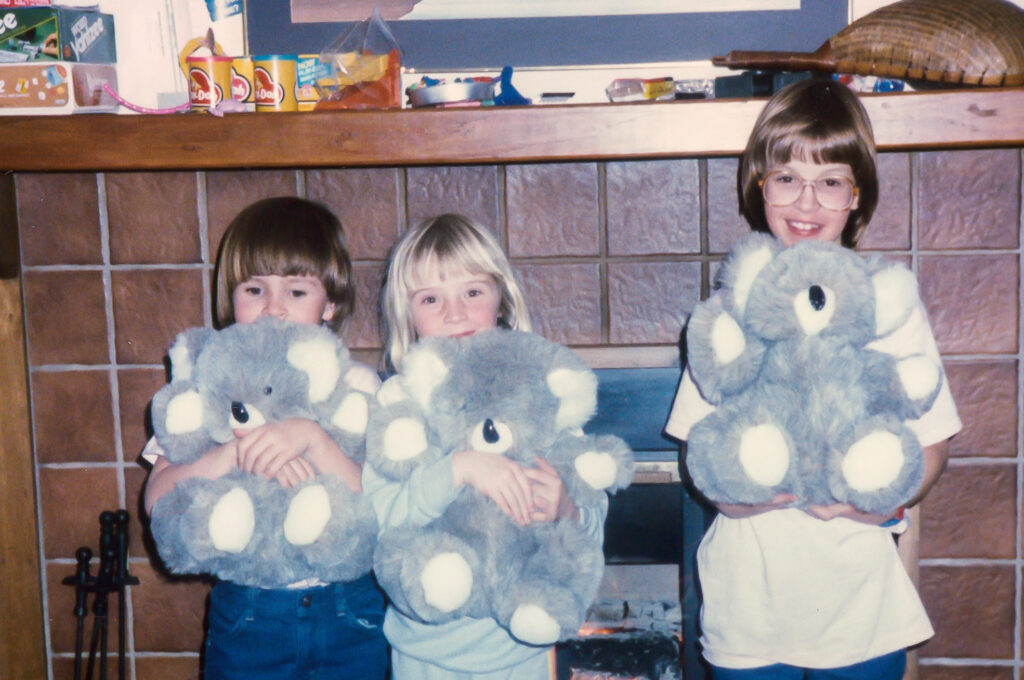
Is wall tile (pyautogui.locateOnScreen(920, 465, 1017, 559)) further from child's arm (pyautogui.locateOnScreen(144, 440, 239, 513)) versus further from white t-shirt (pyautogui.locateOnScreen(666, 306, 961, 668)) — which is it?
child's arm (pyautogui.locateOnScreen(144, 440, 239, 513))

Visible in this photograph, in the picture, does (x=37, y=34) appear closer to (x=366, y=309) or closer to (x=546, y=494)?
(x=366, y=309)

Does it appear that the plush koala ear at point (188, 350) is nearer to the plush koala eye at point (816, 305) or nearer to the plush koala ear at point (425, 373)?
the plush koala ear at point (425, 373)

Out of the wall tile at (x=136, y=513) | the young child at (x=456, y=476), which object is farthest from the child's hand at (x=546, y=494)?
the wall tile at (x=136, y=513)

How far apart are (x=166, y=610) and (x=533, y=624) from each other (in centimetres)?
99

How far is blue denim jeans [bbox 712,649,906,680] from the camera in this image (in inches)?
48.9

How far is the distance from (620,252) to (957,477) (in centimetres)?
76

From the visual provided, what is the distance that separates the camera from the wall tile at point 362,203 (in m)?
1.61

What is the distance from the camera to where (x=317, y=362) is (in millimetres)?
1227

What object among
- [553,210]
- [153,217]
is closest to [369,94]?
[553,210]

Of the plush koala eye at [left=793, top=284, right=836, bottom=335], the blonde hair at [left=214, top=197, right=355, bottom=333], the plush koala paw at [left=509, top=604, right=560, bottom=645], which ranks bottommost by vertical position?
the plush koala paw at [left=509, top=604, right=560, bottom=645]

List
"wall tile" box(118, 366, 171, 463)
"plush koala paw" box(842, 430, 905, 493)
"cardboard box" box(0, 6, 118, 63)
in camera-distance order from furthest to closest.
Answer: "wall tile" box(118, 366, 171, 463)
"cardboard box" box(0, 6, 118, 63)
"plush koala paw" box(842, 430, 905, 493)

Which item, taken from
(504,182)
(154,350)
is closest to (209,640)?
(154,350)

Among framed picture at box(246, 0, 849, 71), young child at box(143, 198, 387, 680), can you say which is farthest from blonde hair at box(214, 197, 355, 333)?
framed picture at box(246, 0, 849, 71)

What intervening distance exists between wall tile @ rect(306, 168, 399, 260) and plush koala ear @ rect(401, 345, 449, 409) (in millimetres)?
519
